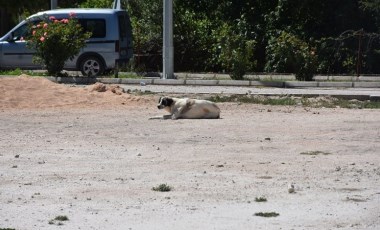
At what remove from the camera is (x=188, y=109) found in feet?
62.8

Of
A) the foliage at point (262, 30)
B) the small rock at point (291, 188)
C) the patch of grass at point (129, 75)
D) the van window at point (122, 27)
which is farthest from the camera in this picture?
the foliage at point (262, 30)

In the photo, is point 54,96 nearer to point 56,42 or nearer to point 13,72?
point 56,42

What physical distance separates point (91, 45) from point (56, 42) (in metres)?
2.36

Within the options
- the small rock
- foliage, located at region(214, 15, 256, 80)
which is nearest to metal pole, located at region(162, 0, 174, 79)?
foliage, located at region(214, 15, 256, 80)

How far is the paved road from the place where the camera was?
79.7ft

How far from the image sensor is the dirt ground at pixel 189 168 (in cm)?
978

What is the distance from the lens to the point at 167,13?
1218 inches

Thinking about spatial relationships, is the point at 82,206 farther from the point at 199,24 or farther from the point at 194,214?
the point at 199,24

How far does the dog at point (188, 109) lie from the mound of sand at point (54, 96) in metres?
2.73

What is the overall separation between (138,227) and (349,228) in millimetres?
1846

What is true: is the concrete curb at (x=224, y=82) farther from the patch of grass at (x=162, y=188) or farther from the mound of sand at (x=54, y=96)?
the patch of grass at (x=162, y=188)

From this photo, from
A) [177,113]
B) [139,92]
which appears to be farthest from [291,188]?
[139,92]

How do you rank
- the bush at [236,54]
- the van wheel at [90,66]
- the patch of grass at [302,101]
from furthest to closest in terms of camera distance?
the van wheel at [90,66] < the bush at [236,54] < the patch of grass at [302,101]

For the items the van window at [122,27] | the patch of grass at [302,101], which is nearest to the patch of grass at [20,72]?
the van window at [122,27]
